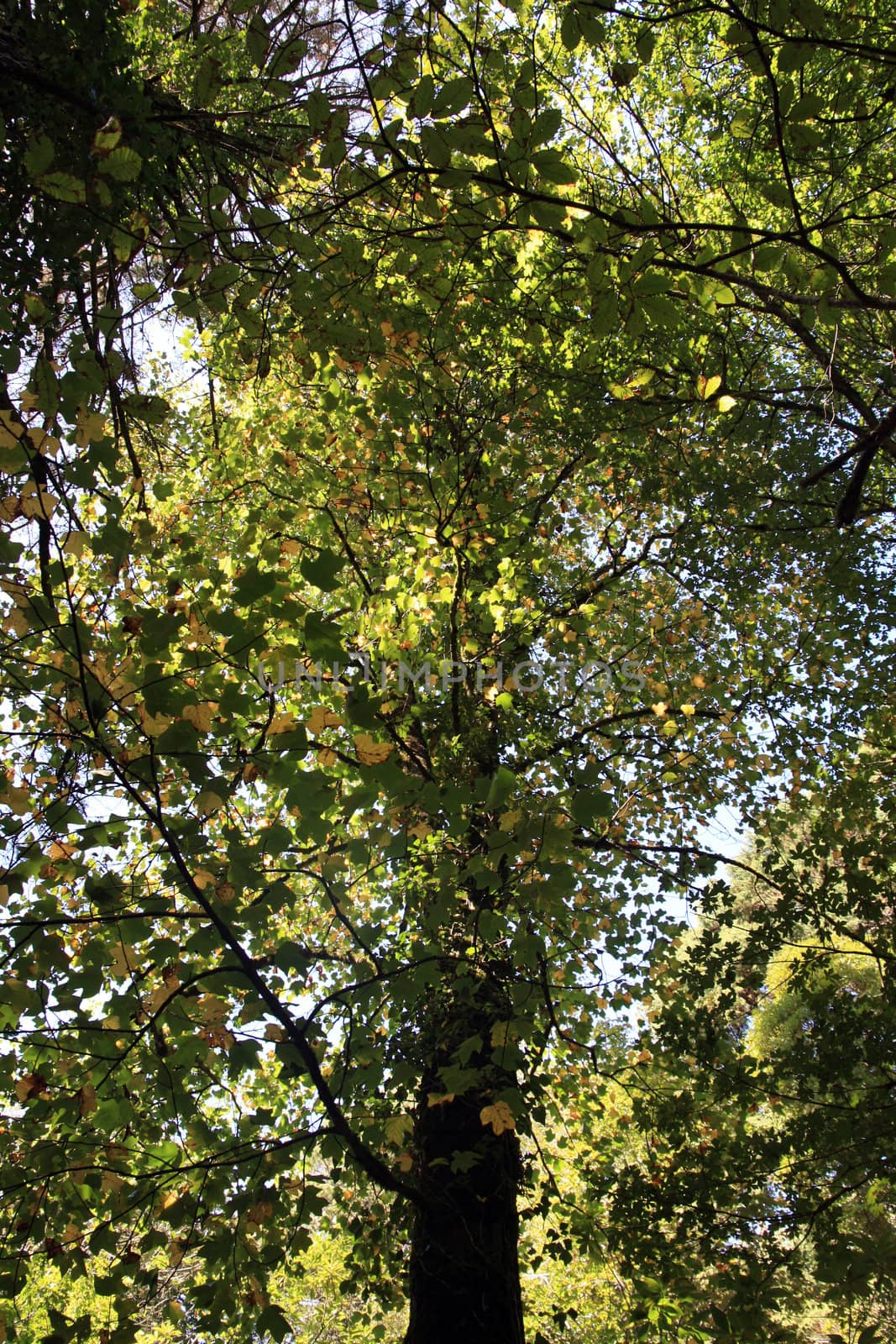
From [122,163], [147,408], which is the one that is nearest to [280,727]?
[147,408]

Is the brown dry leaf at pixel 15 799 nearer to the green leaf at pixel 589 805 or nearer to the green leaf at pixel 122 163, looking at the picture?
the green leaf at pixel 589 805

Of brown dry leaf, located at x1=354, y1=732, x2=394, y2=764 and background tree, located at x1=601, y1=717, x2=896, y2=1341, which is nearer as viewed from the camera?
brown dry leaf, located at x1=354, y1=732, x2=394, y2=764

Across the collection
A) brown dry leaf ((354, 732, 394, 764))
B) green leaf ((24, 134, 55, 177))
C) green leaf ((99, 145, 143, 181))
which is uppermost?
green leaf ((99, 145, 143, 181))

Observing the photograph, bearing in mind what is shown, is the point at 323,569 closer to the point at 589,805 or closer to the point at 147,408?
the point at 589,805

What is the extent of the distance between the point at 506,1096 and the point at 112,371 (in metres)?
3.07

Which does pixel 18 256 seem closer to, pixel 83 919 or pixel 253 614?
pixel 253 614

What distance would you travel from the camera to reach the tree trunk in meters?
3.66

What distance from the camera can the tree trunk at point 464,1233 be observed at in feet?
12.0

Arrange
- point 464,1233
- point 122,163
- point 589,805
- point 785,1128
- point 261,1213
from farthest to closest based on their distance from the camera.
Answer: point 785,1128 → point 464,1233 → point 261,1213 → point 122,163 → point 589,805

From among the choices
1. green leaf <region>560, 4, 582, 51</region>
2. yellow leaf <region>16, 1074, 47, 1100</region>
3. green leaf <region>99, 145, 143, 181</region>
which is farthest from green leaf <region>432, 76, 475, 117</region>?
yellow leaf <region>16, 1074, 47, 1100</region>

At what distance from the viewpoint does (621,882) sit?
618 centimetres

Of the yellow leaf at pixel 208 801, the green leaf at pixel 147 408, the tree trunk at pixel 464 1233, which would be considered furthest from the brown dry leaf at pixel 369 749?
the tree trunk at pixel 464 1233

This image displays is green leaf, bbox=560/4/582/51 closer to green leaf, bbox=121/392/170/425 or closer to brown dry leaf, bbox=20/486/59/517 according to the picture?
green leaf, bbox=121/392/170/425

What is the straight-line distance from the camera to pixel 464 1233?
3949 millimetres
